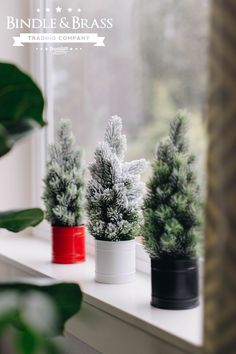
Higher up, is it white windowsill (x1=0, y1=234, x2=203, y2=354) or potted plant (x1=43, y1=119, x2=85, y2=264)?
potted plant (x1=43, y1=119, x2=85, y2=264)

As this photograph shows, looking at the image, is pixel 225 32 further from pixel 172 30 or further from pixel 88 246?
pixel 88 246

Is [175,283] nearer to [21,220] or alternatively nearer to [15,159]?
[21,220]

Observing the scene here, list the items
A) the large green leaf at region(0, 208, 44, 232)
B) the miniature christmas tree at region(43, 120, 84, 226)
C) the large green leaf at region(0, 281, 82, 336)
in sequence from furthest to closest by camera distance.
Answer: the miniature christmas tree at region(43, 120, 84, 226) → the large green leaf at region(0, 208, 44, 232) → the large green leaf at region(0, 281, 82, 336)

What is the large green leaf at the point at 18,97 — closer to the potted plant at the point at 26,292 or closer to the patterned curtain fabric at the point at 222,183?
the potted plant at the point at 26,292

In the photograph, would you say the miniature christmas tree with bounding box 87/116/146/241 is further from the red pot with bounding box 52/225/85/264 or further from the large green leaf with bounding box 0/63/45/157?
the large green leaf with bounding box 0/63/45/157

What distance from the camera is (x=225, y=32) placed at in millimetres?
833

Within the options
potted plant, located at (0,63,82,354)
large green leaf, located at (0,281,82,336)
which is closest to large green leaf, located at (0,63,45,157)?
potted plant, located at (0,63,82,354)

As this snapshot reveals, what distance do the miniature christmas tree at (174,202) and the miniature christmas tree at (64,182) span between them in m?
0.42

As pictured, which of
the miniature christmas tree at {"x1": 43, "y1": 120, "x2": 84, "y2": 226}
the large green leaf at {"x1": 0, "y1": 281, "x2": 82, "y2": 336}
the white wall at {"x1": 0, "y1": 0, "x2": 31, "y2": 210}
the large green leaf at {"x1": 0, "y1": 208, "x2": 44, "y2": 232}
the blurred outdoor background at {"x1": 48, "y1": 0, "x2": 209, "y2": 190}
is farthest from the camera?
the white wall at {"x1": 0, "y1": 0, "x2": 31, "y2": 210}

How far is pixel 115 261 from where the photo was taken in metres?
1.46

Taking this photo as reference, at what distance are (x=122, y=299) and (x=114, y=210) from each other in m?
0.20

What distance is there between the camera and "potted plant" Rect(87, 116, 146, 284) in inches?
56.8

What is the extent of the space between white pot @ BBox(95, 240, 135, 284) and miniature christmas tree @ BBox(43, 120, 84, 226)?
0.19m

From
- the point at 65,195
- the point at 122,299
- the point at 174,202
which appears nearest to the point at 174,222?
the point at 174,202
